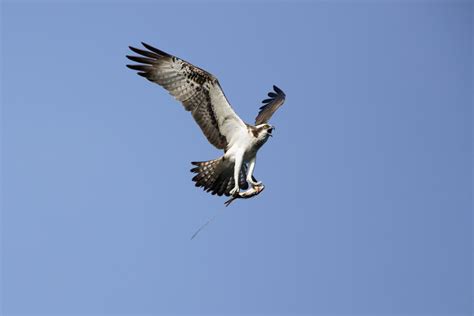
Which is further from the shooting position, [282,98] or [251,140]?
[282,98]

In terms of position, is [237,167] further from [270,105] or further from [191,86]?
[270,105]

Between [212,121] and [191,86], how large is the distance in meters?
0.65

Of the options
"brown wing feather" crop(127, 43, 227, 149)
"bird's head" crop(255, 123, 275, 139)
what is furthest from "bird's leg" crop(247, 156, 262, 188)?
"brown wing feather" crop(127, 43, 227, 149)

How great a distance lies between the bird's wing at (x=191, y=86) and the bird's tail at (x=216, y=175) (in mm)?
531

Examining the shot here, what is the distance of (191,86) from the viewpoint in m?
14.0

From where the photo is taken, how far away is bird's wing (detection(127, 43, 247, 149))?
548 inches

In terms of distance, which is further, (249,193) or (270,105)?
(270,105)

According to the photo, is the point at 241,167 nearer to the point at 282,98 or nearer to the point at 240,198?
the point at 240,198

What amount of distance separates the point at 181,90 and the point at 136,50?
924 millimetres

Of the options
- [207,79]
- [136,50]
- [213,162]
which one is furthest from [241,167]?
[136,50]

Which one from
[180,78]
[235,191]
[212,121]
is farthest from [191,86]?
[235,191]

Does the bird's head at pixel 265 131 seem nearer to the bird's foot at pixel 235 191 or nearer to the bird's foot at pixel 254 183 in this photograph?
the bird's foot at pixel 254 183

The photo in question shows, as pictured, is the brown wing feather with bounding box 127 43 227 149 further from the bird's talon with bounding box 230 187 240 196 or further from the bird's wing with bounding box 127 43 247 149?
the bird's talon with bounding box 230 187 240 196

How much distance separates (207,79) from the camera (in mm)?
13906
